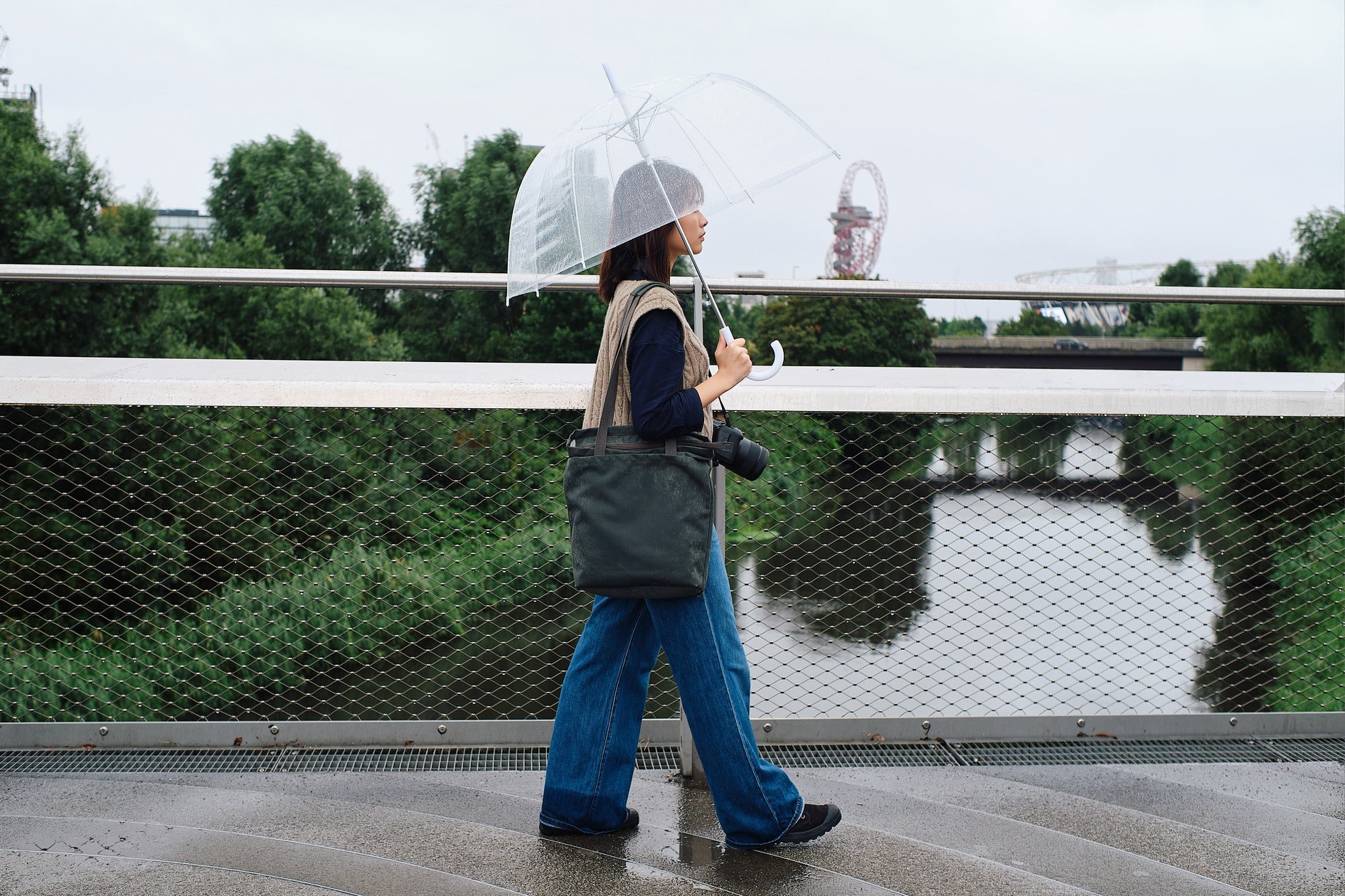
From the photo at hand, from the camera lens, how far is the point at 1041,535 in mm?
15336

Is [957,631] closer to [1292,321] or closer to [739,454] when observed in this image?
[739,454]

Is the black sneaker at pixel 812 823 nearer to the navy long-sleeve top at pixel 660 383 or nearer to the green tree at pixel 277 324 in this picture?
the navy long-sleeve top at pixel 660 383

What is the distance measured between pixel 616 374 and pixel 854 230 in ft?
215

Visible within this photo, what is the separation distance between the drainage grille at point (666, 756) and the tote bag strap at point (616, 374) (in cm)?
98

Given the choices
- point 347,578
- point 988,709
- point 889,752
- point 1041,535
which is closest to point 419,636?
point 347,578

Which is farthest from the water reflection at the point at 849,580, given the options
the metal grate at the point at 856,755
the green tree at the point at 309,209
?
the green tree at the point at 309,209

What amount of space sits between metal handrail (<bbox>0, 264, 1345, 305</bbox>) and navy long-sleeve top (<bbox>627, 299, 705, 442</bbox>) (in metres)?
0.57

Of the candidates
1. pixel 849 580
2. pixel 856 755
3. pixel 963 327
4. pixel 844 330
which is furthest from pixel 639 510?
pixel 963 327

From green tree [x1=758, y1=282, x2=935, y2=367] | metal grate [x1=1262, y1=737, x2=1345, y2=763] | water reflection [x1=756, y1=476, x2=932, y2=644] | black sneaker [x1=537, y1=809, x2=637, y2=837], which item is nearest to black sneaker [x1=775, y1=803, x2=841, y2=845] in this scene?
black sneaker [x1=537, y1=809, x2=637, y2=837]

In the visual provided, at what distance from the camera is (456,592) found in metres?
7.39

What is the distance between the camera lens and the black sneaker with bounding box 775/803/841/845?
235cm

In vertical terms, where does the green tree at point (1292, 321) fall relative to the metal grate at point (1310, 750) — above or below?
above

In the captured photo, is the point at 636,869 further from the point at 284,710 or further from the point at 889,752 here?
the point at 284,710

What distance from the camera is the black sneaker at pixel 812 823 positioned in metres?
2.35
